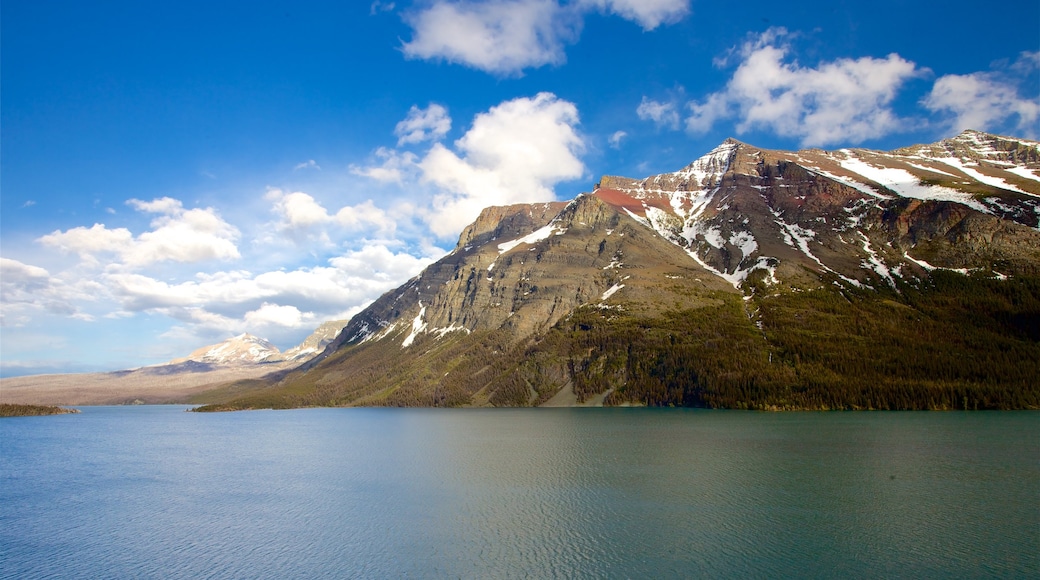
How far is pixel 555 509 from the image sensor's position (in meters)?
51.5

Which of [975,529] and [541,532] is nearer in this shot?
[975,529]

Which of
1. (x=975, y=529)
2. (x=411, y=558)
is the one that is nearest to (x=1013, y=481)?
(x=975, y=529)

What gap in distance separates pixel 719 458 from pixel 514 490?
30.2 meters

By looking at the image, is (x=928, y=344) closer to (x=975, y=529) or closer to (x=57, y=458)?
(x=975, y=529)

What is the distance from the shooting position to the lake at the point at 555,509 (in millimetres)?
37781

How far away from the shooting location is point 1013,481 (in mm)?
56062

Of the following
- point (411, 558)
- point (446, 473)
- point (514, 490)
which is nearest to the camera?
Result: point (411, 558)

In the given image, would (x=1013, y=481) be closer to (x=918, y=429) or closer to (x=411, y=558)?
(x=918, y=429)

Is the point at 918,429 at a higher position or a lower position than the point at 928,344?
lower

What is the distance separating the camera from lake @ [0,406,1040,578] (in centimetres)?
3778

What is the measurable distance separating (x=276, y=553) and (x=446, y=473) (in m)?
32.9

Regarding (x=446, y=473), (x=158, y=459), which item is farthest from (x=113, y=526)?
(x=158, y=459)

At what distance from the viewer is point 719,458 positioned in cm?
7438

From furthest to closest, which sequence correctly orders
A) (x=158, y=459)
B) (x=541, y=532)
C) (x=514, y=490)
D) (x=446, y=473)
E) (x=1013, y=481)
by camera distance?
(x=158, y=459), (x=446, y=473), (x=514, y=490), (x=1013, y=481), (x=541, y=532)
